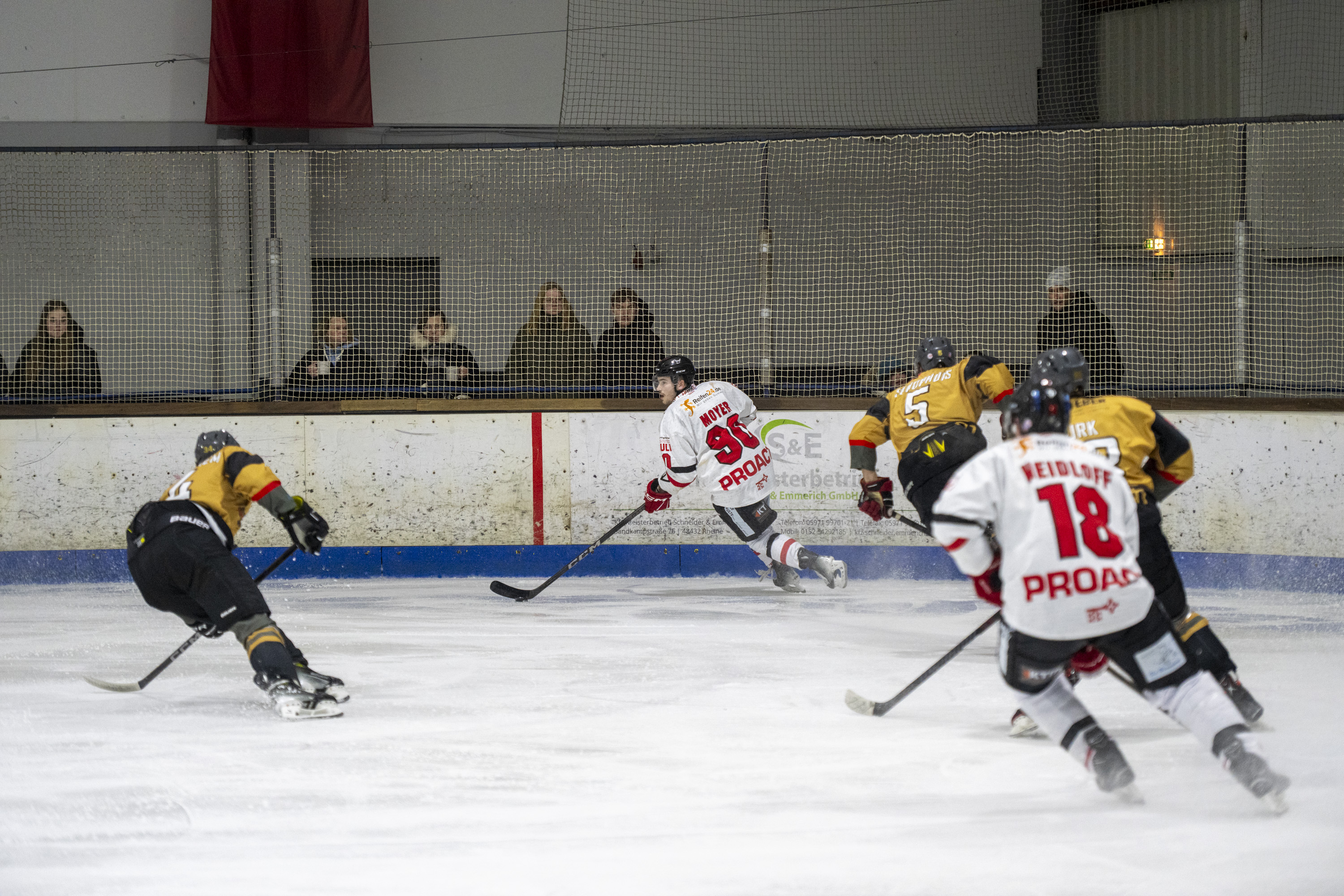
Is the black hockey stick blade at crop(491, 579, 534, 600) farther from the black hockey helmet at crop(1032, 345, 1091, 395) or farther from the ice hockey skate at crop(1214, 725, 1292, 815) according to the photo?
the ice hockey skate at crop(1214, 725, 1292, 815)

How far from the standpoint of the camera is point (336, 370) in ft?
20.8


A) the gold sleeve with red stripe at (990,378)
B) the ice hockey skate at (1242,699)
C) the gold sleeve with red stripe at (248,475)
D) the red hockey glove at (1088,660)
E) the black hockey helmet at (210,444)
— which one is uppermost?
the gold sleeve with red stripe at (990,378)

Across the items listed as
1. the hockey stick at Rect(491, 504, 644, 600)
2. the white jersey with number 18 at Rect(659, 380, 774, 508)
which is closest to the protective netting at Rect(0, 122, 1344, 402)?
the white jersey with number 18 at Rect(659, 380, 774, 508)

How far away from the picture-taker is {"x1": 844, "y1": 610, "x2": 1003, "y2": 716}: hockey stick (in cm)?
324

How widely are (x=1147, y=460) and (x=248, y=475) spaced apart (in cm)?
233

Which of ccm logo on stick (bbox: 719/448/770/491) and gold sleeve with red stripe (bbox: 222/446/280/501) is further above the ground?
gold sleeve with red stripe (bbox: 222/446/280/501)

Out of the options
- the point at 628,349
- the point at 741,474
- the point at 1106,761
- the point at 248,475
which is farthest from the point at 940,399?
the point at 628,349

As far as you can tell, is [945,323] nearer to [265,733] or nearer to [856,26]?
[856,26]

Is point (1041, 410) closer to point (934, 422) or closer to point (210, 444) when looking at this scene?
point (934, 422)

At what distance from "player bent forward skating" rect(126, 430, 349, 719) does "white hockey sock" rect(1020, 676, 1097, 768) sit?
186cm

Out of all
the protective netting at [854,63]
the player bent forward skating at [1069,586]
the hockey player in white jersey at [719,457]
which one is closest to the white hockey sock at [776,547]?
the hockey player in white jersey at [719,457]

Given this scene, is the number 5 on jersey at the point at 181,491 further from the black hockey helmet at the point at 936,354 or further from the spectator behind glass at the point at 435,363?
the spectator behind glass at the point at 435,363

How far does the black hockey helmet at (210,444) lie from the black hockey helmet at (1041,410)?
7.12 ft

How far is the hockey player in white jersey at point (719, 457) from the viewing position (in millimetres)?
5434
